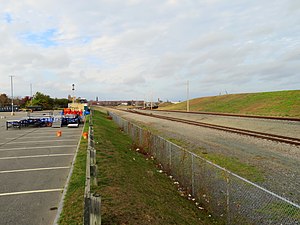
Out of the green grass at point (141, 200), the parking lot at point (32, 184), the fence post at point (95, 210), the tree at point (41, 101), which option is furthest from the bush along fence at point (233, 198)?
the tree at point (41, 101)

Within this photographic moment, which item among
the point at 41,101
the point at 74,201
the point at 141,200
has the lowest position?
the point at 141,200

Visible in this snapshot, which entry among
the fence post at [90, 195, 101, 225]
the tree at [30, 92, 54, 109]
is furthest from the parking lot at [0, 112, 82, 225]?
the tree at [30, 92, 54, 109]

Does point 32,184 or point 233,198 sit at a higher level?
point 32,184

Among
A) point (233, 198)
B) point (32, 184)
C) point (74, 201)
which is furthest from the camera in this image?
point (32, 184)

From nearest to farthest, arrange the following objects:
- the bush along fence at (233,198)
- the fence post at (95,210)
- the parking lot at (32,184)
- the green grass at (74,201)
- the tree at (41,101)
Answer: the fence post at (95,210) < the green grass at (74,201) < the parking lot at (32,184) < the bush along fence at (233,198) < the tree at (41,101)

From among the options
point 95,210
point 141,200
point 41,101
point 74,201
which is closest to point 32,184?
point 74,201

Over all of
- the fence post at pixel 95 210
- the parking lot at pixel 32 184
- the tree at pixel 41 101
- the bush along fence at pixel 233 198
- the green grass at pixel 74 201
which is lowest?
the bush along fence at pixel 233 198

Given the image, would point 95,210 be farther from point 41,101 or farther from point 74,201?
point 41,101

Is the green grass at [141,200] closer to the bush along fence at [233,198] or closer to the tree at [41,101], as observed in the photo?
the bush along fence at [233,198]

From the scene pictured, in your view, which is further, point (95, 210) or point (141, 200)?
point (141, 200)

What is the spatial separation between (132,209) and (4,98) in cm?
13922

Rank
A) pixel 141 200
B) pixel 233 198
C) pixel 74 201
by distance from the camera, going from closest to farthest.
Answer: pixel 74 201, pixel 141 200, pixel 233 198

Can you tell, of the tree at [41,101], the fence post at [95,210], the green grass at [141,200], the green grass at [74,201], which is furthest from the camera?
the tree at [41,101]

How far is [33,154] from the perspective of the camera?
12359 millimetres
